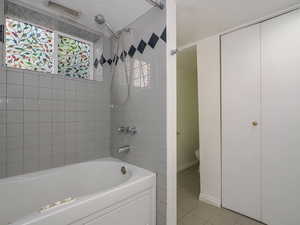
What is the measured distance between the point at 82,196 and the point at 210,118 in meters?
1.62

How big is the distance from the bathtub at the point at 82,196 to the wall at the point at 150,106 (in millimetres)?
92

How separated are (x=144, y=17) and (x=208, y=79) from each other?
1.09 m

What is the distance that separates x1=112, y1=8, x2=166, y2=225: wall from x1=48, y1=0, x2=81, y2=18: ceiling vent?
0.56 metres

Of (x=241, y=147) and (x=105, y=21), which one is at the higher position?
(x=105, y=21)

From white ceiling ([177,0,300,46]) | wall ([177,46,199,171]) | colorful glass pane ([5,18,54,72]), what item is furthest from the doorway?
colorful glass pane ([5,18,54,72])

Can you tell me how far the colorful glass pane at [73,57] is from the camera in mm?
1555

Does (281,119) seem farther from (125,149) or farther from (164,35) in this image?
(125,149)

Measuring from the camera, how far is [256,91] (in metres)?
1.49

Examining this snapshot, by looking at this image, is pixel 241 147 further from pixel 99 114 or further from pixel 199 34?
pixel 99 114

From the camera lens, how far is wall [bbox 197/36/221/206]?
5.74 feet

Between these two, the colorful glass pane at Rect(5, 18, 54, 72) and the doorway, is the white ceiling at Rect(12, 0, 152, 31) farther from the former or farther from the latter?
the doorway

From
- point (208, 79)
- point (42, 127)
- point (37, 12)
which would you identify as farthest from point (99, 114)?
point (208, 79)

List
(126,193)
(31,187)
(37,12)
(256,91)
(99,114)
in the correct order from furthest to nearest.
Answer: (99,114) → (256,91) → (37,12) → (31,187) → (126,193)

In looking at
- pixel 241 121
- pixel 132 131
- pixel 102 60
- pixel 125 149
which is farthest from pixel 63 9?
pixel 241 121
